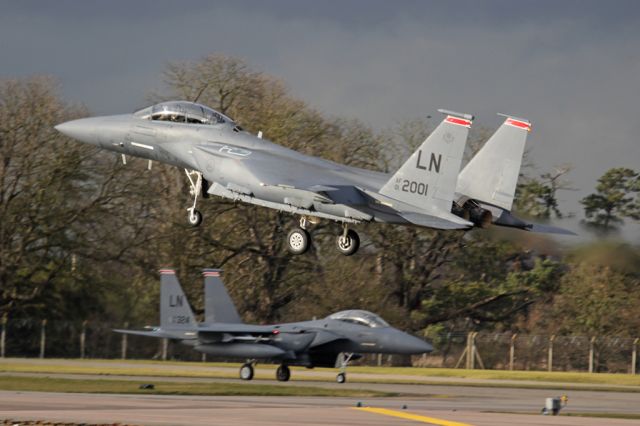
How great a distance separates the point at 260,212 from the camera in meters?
68.4

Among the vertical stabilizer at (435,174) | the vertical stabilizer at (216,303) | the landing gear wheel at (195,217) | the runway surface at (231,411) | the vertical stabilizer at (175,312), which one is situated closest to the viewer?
the runway surface at (231,411)

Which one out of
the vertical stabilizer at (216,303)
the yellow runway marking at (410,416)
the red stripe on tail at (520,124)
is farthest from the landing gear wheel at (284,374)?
the yellow runway marking at (410,416)

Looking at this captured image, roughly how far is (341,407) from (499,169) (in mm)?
9783

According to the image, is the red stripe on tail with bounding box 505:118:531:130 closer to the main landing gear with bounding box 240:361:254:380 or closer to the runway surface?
the runway surface

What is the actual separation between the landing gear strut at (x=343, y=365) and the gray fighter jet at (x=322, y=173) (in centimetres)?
1041

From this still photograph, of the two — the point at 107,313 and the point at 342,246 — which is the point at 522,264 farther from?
the point at 342,246

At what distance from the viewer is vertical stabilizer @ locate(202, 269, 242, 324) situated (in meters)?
49.2

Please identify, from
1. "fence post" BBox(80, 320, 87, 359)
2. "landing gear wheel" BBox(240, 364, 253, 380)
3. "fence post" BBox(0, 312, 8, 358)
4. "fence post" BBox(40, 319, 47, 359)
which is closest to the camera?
"landing gear wheel" BBox(240, 364, 253, 380)

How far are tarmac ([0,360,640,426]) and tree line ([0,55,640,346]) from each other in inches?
900

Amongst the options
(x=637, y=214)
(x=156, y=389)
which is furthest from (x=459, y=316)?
(x=156, y=389)

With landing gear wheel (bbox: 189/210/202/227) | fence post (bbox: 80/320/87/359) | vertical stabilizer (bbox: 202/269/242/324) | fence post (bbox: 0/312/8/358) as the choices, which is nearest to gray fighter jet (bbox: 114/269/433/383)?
vertical stabilizer (bbox: 202/269/242/324)

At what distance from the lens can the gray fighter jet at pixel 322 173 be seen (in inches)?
1305

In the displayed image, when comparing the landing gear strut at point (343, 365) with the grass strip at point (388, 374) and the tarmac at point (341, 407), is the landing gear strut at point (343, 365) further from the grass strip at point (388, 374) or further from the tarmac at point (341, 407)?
the grass strip at point (388, 374)

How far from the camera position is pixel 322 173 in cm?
3456
